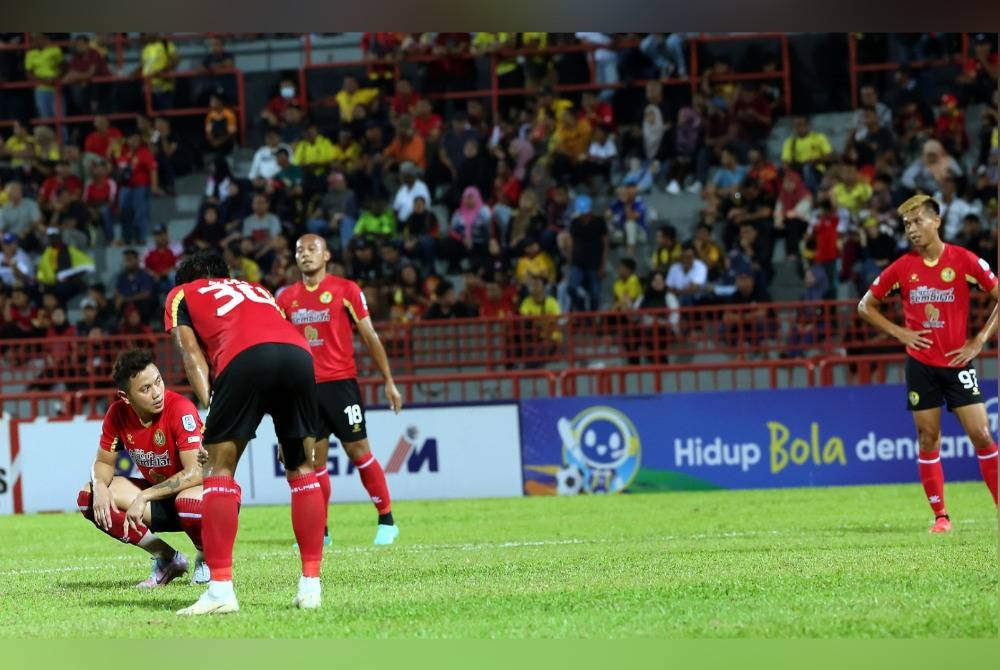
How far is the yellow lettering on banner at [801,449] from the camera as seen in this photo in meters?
17.4

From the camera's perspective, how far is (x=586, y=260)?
20.9 metres

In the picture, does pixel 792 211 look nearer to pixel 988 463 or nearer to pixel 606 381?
pixel 606 381

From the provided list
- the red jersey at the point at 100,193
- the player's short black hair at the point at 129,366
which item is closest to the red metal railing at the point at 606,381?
the red jersey at the point at 100,193

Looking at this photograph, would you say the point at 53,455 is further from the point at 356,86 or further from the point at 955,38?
the point at 955,38

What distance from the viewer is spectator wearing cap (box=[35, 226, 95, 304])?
75.6 ft

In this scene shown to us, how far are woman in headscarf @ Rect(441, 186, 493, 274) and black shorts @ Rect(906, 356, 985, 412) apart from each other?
10.8m

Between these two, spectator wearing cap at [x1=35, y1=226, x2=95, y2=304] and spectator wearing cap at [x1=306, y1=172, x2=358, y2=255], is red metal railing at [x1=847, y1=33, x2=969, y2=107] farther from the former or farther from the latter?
spectator wearing cap at [x1=35, y1=226, x2=95, y2=304]

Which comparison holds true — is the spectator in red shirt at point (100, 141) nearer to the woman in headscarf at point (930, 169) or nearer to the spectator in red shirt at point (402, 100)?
the spectator in red shirt at point (402, 100)

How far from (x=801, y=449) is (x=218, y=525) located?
11.1 meters

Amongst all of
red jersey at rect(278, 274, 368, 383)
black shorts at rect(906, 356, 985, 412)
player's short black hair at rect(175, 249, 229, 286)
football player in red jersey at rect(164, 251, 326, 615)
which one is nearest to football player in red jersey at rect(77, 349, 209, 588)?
player's short black hair at rect(175, 249, 229, 286)

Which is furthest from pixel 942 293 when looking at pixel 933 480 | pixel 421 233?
pixel 421 233

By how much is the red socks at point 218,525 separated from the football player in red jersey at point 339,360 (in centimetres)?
458

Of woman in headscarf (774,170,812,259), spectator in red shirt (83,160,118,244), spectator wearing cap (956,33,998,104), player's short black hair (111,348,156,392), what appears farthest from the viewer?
spectator in red shirt (83,160,118,244)

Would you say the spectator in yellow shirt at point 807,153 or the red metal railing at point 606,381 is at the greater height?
the spectator in yellow shirt at point 807,153
